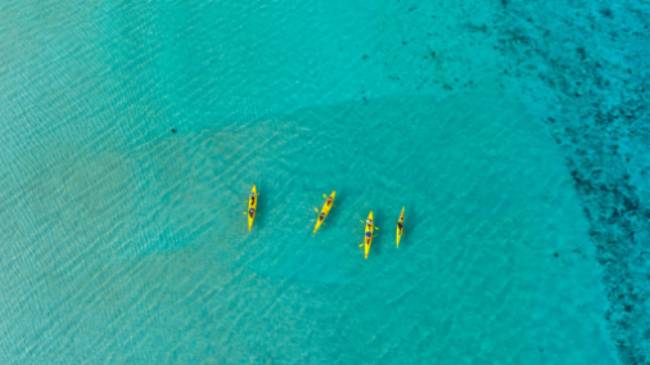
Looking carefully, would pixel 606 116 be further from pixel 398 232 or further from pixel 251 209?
pixel 251 209

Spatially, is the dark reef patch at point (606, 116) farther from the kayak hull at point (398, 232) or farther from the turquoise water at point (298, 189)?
the kayak hull at point (398, 232)

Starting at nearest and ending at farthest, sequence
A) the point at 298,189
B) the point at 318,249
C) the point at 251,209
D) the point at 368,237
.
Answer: the point at 368,237 → the point at 318,249 → the point at 251,209 → the point at 298,189

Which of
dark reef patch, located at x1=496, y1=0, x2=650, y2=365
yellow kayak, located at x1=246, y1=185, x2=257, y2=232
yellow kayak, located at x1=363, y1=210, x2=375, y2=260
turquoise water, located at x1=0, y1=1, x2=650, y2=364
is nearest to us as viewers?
dark reef patch, located at x1=496, y1=0, x2=650, y2=365

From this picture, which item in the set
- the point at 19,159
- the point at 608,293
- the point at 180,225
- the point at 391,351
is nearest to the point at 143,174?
the point at 180,225

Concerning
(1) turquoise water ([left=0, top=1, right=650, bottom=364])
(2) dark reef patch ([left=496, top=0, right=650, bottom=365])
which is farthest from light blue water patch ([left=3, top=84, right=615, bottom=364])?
(2) dark reef patch ([left=496, top=0, right=650, bottom=365])

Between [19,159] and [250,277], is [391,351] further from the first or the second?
[19,159]

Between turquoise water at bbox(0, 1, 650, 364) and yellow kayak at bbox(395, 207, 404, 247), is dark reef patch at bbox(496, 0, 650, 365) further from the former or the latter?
yellow kayak at bbox(395, 207, 404, 247)

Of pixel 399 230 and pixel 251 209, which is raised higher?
pixel 251 209

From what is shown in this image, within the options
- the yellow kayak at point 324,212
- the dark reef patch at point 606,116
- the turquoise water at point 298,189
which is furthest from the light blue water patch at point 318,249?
the dark reef patch at point 606,116

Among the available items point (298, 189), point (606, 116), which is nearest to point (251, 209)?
point (298, 189)
